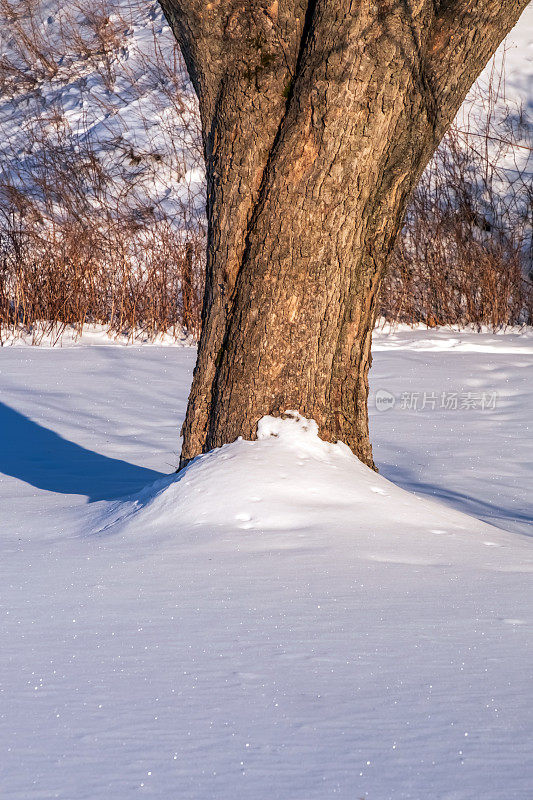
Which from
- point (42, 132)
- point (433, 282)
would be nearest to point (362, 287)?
point (433, 282)

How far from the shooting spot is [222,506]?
2768mm

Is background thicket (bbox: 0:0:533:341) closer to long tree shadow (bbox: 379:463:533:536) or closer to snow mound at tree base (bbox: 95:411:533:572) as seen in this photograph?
long tree shadow (bbox: 379:463:533:536)

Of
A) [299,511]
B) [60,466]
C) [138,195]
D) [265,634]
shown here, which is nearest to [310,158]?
[299,511]

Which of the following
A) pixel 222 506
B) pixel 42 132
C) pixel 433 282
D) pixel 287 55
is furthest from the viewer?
pixel 42 132

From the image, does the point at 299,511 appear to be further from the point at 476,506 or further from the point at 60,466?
the point at 60,466

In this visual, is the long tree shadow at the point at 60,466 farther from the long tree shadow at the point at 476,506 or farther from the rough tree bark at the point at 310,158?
the long tree shadow at the point at 476,506

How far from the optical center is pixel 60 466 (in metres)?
4.43

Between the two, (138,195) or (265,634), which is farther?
(138,195)

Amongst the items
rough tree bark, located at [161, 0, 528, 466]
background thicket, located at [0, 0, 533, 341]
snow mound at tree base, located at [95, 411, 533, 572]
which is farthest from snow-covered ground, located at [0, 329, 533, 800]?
background thicket, located at [0, 0, 533, 341]

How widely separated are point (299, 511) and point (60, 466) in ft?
6.77

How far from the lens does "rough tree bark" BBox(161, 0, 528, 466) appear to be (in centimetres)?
295

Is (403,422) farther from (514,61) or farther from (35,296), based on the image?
(514,61)

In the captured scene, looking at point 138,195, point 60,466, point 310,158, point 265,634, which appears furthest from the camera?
point 138,195

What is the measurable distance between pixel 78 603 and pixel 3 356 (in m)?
5.50
